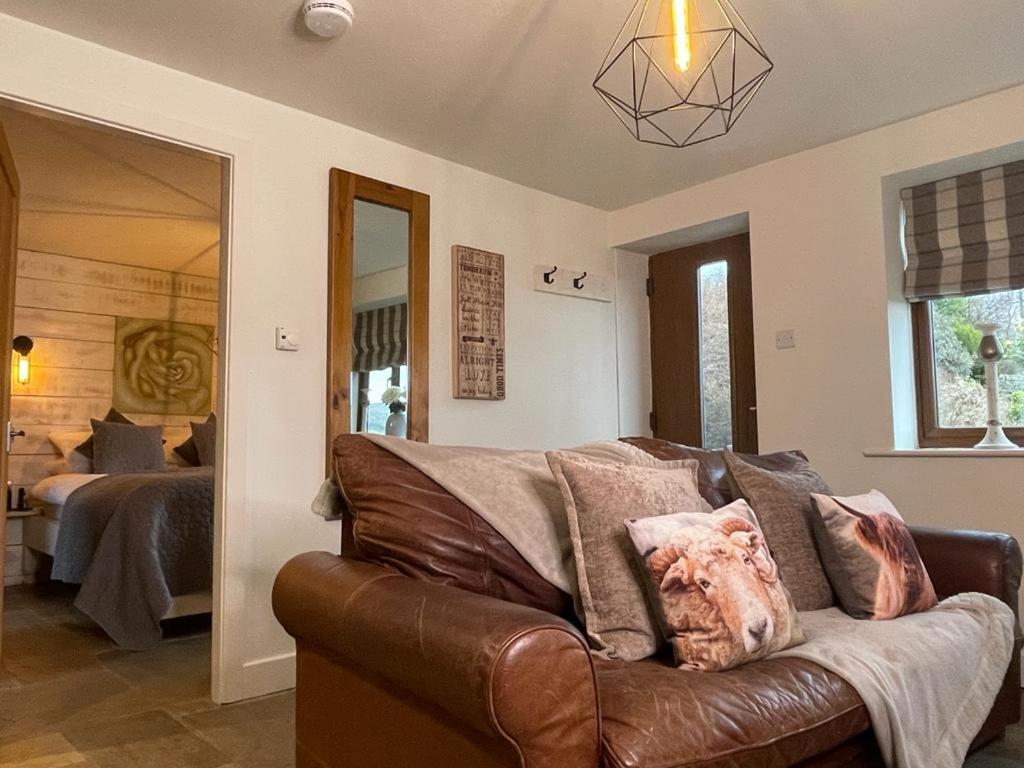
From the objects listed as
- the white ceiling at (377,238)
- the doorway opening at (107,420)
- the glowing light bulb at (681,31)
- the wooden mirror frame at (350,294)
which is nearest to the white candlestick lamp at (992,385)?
the glowing light bulb at (681,31)

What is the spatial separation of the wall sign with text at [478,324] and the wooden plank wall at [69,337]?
3.34m

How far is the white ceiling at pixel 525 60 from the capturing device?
2438mm

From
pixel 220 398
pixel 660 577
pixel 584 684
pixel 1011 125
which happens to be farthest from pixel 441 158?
pixel 584 684

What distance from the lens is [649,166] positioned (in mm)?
3809

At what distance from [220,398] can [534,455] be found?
4.81ft

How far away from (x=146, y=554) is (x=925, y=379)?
377 centimetres

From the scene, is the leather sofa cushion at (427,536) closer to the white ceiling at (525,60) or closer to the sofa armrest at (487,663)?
the sofa armrest at (487,663)

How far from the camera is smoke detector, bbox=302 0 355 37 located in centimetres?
236

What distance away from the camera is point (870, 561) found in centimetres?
198

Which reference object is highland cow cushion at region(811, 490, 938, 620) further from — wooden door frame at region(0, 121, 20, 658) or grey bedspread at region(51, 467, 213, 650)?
grey bedspread at region(51, 467, 213, 650)

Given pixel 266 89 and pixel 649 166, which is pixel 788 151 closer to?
pixel 649 166

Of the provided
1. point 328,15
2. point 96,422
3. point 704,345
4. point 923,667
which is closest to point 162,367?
point 96,422

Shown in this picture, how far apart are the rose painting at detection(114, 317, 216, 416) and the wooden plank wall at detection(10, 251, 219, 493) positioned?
65 mm

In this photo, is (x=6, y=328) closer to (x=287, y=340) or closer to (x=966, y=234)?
(x=287, y=340)
